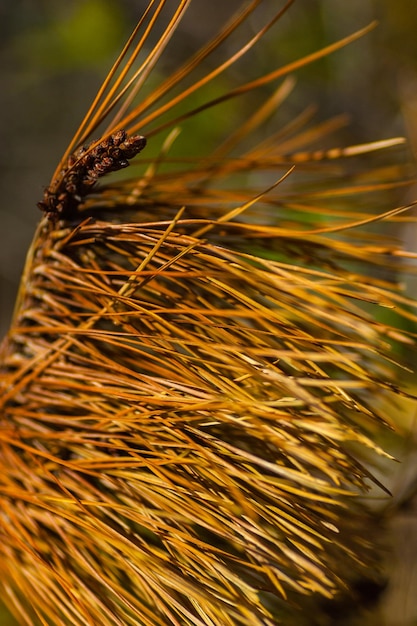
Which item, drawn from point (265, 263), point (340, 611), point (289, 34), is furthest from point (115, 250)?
point (289, 34)

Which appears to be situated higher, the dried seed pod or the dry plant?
the dried seed pod

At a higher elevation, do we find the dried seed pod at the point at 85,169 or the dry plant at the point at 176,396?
the dried seed pod at the point at 85,169

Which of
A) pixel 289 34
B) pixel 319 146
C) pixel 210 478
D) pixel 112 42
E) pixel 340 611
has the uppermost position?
pixel 112 42

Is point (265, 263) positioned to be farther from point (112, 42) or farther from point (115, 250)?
point (112, 42)

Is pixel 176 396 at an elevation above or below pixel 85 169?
below

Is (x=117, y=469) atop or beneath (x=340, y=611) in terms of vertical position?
atop

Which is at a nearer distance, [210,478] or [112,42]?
[210,478]

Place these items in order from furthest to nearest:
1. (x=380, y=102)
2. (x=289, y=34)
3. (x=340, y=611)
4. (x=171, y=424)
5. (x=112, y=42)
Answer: (x=112, y=42)
(x=289, y=34)
(x=380, y=102)
(x=340, y=611)
(x=171, y=424)

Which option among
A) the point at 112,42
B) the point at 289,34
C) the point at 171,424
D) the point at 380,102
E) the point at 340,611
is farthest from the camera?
the point at 112,42
